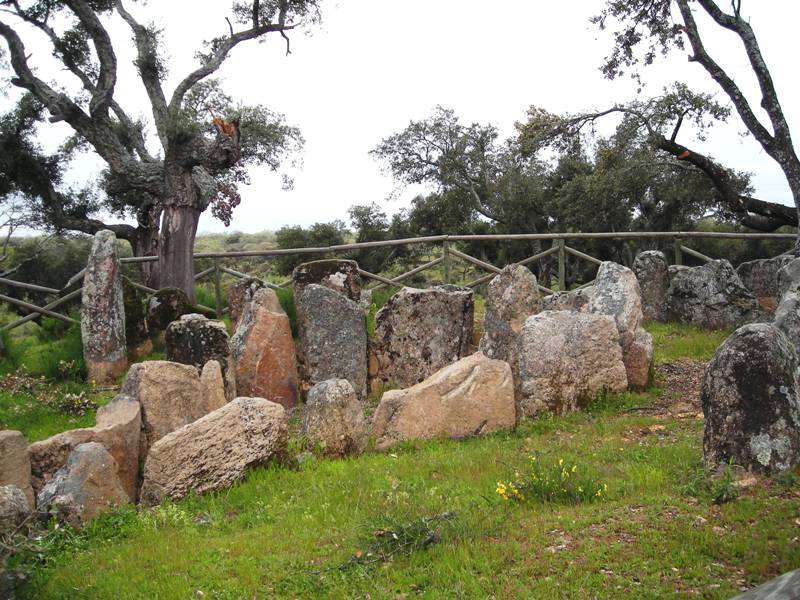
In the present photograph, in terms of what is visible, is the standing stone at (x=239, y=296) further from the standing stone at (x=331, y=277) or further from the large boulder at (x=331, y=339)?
the large boulder at (x=331, y=339)

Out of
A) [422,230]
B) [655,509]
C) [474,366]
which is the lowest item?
[655,509]

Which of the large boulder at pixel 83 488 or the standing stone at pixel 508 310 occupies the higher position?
the standing stone at pixel 508 310

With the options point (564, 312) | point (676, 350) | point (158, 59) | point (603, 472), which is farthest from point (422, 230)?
point (603, 472)

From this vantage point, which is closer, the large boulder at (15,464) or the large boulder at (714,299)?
the large boulder at (15,464)

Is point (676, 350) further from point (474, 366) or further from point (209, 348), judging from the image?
point (209, 348)

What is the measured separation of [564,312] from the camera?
35.3ft

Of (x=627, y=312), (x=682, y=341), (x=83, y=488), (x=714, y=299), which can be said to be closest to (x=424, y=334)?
(x=627, y=312)

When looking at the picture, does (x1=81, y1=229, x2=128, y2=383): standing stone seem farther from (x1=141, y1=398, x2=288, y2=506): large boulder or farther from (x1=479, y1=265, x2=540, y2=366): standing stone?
(x1=141, y1=398, x2=288, y2=506): large boulder

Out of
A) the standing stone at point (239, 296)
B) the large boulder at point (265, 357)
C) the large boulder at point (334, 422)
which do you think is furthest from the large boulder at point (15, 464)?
the standing stone at point (239, 296)

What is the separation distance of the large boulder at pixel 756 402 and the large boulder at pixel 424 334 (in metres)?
6.17

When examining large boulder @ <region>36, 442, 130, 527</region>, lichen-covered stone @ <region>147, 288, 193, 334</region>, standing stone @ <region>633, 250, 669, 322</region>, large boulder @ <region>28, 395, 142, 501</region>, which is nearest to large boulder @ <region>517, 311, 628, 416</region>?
large boulder @ <region>28, 395, 142, 501</region>

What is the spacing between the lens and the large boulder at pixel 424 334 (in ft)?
43.1

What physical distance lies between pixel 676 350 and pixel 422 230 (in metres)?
22.7

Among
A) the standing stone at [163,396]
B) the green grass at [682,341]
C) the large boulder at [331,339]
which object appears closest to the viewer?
the standing stone at [163,396]
